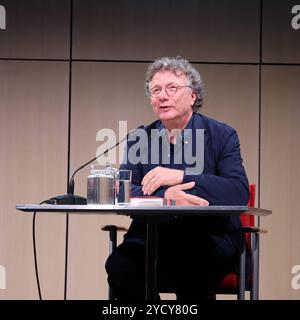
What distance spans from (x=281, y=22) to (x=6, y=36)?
1.92 m

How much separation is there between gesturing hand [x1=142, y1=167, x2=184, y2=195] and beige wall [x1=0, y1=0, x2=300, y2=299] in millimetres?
1963

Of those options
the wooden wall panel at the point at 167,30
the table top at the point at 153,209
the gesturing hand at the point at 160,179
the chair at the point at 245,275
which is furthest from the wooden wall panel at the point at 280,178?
→ the table top at the point at 153,209

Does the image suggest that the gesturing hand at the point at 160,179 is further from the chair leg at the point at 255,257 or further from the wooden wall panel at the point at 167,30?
the wooden wall panel at the point at 167,30

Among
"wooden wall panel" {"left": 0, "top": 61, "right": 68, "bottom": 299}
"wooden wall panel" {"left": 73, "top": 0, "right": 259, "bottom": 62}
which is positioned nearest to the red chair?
"wooden wall panel" {"left": 0, "top": 61, "right": 68, "bottom": 299}

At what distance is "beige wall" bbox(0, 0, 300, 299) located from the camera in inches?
177

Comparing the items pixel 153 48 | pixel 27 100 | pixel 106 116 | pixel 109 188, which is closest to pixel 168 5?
pixel 153 48

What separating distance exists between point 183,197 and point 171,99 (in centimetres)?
63

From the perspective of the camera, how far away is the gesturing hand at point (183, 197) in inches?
95.4

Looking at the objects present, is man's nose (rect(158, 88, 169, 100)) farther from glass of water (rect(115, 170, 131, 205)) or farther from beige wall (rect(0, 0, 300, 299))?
beige wall (rect(0, 0, 300, 299))

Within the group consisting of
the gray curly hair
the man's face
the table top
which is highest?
the gray curly hair

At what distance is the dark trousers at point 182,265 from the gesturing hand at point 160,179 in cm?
21

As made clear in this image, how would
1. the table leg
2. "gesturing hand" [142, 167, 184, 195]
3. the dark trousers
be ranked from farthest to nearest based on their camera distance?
the dark trousers
"gesturing hand" [142, 167, 184, 195]
the table leg

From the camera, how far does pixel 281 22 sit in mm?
4617

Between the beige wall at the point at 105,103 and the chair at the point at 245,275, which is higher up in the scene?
the beige wall at the point at 105,103
